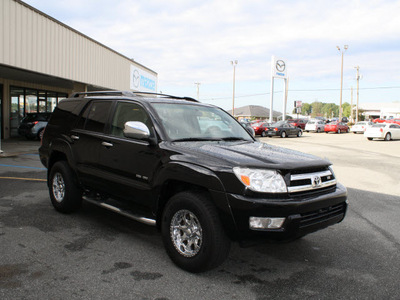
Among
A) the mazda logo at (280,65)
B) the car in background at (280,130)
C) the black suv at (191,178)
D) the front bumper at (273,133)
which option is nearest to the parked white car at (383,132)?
the car in background at (280,130)

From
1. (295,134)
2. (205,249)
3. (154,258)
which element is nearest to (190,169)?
(205,249)

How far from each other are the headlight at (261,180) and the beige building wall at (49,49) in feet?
38.5

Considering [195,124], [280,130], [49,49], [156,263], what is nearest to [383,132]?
[280,130]

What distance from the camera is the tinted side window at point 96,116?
15.9 ft

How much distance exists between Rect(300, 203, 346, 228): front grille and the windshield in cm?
148

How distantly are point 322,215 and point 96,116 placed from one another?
3.23m

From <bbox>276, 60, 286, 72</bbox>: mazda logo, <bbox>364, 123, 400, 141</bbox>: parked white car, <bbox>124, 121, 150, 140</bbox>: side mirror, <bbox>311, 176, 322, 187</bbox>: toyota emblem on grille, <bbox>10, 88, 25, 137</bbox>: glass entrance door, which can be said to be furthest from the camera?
<bbox>276, 60, 286, 72</bbox>: mazda logo

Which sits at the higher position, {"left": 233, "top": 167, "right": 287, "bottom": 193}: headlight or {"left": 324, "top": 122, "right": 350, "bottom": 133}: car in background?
{"left": 324, "top": 122, "right": 350, "bottom": 133}: car in background

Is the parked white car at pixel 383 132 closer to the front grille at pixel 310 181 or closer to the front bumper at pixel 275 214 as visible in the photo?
the front grille at pixel 310 181

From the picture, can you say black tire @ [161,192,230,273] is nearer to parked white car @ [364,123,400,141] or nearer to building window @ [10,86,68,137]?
building window @ [10,86,68,137]

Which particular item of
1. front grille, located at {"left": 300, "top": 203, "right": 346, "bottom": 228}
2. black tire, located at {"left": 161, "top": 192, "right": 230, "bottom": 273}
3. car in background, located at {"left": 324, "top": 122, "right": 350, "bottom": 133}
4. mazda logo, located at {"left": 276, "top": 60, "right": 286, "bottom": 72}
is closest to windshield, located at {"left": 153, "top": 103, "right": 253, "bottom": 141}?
black tire, located at {"left": 161, "top": 192, "right": 230, "bottom": 273}

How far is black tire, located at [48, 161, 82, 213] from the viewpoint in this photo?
5180mm

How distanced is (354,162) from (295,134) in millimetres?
20002

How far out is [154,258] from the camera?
3.88 m
